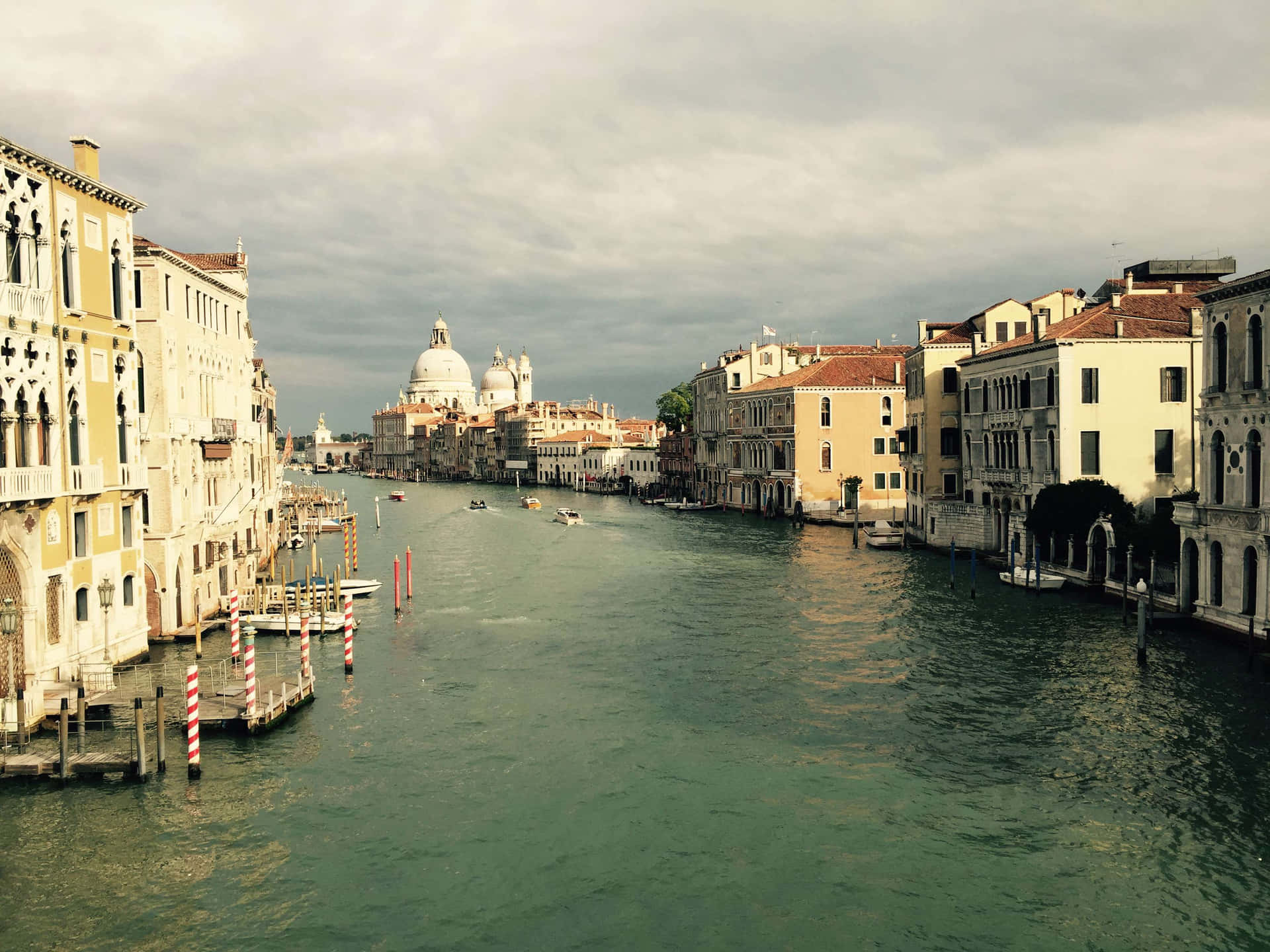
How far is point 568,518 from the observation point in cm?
6525

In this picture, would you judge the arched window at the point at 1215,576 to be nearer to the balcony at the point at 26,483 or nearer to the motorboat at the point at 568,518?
the balcony at the point at 26,483

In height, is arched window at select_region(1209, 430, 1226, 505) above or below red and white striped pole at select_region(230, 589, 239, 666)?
above

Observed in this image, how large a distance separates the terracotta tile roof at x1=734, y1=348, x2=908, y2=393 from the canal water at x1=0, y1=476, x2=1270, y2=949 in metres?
35.5

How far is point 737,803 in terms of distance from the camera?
14.6m

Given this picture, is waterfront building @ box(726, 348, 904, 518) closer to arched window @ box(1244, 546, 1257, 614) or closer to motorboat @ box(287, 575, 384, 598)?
motorboat @ box(287, 575, 384, 598)

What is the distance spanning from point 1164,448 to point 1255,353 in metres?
10.7

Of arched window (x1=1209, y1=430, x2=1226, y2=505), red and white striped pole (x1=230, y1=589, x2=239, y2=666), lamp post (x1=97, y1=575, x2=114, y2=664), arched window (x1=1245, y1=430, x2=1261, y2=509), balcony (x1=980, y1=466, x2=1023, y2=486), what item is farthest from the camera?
balcony (x1=980, y1=466, x2=1023, y2=486)

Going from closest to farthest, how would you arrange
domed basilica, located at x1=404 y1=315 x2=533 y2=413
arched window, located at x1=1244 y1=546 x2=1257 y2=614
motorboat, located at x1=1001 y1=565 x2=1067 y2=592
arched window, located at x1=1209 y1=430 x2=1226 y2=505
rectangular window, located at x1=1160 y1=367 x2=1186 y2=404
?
arched window, located at x1=1244 y1=546 x2=1257 y2=614, arched window, located at x1=1209 y1=430 x2=1226 y2=505, motorboat, located at x1=1001 y1=565 x2=1067 y2=592, rectangular window, located at x1=1160 y1=367 x2=1186 y2=404, domed basilica, located at x1=404 y1=315 x2=533 y2=413

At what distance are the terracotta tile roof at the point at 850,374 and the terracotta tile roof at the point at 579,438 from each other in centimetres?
5511

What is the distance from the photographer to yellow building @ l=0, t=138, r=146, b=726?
16.1 m

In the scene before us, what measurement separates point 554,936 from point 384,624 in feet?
61.1

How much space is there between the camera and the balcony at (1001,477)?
34.9 meters

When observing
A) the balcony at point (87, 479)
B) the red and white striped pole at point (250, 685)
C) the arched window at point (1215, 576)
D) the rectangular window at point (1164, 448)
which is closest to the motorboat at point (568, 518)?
the rectangular window at point (1164, 448)

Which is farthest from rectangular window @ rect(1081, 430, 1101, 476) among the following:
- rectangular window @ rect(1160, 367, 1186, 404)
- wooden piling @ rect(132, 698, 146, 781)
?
wooden piling @ rect(132, 698, 146, 781)
